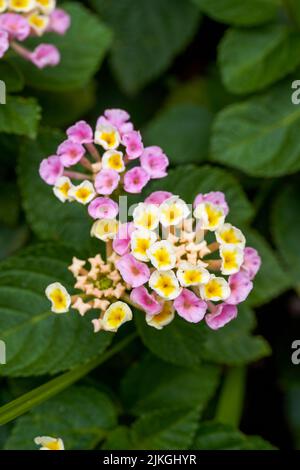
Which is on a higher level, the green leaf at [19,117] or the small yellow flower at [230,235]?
the small yellow flower at [230,235]

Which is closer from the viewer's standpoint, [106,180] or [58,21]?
[106,180]

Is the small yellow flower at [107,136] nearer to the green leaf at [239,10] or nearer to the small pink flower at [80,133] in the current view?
the small pink flower at [80,133]

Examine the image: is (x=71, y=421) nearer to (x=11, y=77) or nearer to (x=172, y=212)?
(x=172, y=212)

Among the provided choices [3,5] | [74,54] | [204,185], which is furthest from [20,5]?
[204,185]

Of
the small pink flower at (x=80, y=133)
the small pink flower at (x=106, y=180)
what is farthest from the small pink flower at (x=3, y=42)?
the small pink flower at (x=106, y=180)

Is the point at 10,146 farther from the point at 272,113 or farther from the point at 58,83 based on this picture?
the point at 272,113

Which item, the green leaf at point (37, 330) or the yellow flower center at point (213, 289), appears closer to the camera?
the yellow flower center at point (213, 289)

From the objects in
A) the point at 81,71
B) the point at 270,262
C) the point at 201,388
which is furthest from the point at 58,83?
the point at 201,388
